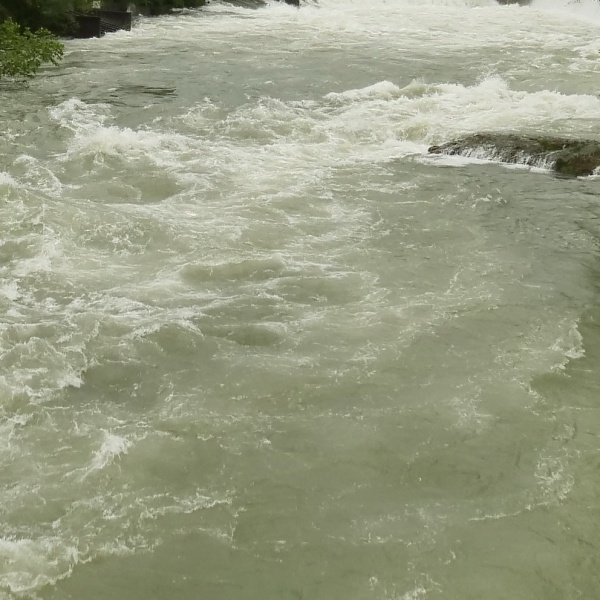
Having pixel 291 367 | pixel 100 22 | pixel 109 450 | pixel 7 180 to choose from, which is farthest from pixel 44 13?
pixel 109 450

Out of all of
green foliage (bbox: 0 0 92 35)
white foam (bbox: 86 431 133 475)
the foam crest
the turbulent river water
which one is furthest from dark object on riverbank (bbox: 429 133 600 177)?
green foliage (bbox: 0 0 92 35)

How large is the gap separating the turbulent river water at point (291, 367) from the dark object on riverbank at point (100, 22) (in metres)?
14.9

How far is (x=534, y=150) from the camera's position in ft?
46.5

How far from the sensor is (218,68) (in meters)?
23.2

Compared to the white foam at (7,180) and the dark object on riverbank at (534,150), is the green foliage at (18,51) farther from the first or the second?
the dark object on riverbank at (534,150)

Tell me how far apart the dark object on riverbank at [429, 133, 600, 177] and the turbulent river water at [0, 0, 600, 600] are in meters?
0.48

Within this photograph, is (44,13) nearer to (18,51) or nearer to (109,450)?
(18,51)

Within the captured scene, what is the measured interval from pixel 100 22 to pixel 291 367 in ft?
87.7

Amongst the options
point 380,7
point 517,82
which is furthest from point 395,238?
point 380,7

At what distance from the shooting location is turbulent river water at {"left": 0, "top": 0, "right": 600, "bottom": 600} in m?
5.14

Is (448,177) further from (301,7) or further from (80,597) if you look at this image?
(301,7)

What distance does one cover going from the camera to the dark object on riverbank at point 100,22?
29.0 meters

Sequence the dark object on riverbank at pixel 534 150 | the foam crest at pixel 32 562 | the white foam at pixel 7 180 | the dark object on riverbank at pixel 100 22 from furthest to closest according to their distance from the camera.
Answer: the dark object on riverbank at pixel 100 22
the dark object on riverbank at pixel 534 150
the white foam at pixel 7 180
the foam crest at pixel 32 562

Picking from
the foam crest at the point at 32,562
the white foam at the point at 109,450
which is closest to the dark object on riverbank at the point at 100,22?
the white foam at the point at 109,450
